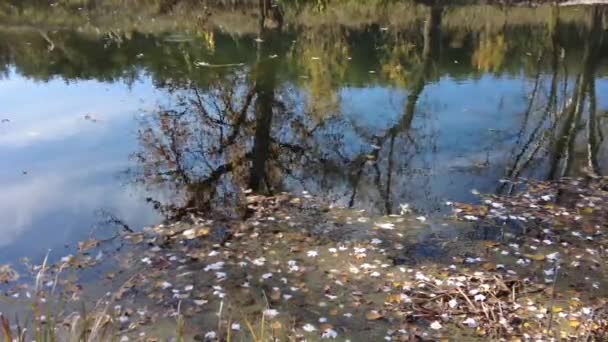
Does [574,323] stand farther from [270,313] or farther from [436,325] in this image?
[270,313]

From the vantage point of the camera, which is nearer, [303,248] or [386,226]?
[303,248]

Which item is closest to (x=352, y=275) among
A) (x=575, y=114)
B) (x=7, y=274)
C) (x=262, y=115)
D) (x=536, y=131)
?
(x=7, y=274)

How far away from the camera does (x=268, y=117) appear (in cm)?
1332

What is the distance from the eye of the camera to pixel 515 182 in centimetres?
1012

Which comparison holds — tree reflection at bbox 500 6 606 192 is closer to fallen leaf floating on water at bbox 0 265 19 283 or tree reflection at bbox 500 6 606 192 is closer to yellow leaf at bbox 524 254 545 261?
yellow leaf at bbox 524 254 545 261

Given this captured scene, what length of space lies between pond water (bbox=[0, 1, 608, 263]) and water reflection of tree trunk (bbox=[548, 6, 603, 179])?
0.20ft

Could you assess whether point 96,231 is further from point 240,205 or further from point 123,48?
point 123,48

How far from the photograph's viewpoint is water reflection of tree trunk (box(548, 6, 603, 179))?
1121 cm

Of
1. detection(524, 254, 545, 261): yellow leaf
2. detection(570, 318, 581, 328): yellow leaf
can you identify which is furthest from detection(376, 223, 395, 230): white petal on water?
detection(570, 318, 581, 328): yellow leaf

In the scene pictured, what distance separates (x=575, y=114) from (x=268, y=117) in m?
7.64

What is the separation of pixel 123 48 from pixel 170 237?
44.9 feet

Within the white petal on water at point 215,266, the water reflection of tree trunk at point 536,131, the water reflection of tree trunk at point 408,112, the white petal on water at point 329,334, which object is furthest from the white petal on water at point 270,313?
the water reflection of tree trunk at point 536,131

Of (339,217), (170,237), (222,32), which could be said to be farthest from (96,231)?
(222,32)

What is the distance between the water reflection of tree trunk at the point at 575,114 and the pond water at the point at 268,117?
0.06m
